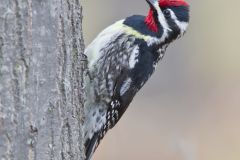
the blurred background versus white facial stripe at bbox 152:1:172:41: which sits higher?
white facial stripe at bbox 152:1:172:41

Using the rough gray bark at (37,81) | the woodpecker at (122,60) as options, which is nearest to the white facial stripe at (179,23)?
the woodpecker at (122,60)

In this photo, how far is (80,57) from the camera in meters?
3.40

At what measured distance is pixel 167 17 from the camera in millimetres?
4336

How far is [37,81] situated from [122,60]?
4.49 ft

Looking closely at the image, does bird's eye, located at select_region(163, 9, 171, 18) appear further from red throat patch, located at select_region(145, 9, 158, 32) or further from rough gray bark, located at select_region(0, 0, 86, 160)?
rough gray bark, located at select_region(0, 0, 86, 160)

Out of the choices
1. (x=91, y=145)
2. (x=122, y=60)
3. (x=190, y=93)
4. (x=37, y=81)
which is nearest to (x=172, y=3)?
(x=122, y=60)

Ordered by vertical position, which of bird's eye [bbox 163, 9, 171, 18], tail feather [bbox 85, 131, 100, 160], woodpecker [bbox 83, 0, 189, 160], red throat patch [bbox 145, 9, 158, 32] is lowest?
tail feather [bbox 85, 131, 100, 160]

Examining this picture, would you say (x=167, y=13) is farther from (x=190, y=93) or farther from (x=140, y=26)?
(x=190, y=93)

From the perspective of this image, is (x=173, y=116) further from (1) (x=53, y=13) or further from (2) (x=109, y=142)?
(1) (x=53, y=13)

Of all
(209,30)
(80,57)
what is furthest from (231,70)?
(80,57)

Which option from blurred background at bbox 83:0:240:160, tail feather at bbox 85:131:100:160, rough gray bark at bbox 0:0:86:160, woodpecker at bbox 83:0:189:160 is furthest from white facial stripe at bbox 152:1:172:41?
blurred background at bbox 83:0:240:160

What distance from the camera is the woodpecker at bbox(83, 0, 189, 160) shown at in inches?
165

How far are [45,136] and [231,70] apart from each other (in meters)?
8.00

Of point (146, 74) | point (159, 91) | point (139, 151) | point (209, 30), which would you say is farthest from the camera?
point (209, 30)
